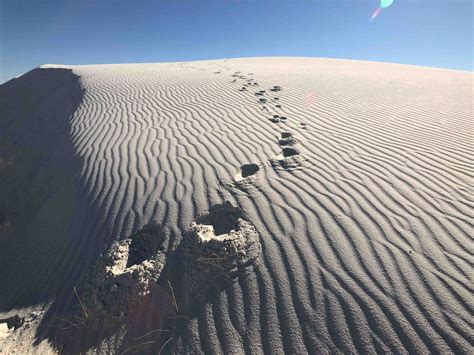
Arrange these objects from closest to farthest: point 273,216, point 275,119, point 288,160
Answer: point 273,216, point 288,160, point 275,119

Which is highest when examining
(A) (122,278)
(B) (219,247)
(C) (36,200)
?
(B) (219,247)

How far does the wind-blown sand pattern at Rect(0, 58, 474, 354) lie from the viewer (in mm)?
2354

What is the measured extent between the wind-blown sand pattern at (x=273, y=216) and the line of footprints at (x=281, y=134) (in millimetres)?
34

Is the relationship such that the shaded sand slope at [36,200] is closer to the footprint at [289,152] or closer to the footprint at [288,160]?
the footprint at [288,160]

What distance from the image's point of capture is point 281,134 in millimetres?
5559

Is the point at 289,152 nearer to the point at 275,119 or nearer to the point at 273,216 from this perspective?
the point at 273,216

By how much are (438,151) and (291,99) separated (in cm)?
438

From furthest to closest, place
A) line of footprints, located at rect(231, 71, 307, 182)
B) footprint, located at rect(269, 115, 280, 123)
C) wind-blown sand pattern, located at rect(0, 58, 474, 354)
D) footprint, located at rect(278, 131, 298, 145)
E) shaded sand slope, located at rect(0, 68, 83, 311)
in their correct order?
footprint, located at rect(269, 115, 280, 123) → footprint, located at rect(278, 131, 298, 145) → line of footprints, located at rect(231, 71, 307, 182) → shaded sand slope, located at rect(0, 68, 83, 311) → wind-blown sand pattern, located at rect(0, 58, 474, 354)

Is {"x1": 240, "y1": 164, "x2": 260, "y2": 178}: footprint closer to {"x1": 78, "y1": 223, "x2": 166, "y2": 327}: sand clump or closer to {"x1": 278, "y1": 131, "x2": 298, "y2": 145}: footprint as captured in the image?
{"x1": 278, "y1": 131, "x2": 298, "y2": 145}: footprint

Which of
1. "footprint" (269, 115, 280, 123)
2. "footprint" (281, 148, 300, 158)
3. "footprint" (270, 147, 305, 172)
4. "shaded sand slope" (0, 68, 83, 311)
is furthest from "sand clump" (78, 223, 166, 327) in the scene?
"footprint" (269, 115, 280, 123)

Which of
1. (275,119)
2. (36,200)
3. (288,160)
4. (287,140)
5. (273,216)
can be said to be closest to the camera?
(273,216)

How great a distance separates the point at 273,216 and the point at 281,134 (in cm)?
262

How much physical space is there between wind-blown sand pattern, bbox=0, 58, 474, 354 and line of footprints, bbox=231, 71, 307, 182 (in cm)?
3

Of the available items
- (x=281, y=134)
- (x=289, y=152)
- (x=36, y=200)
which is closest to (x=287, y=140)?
(x=281, y=134)
